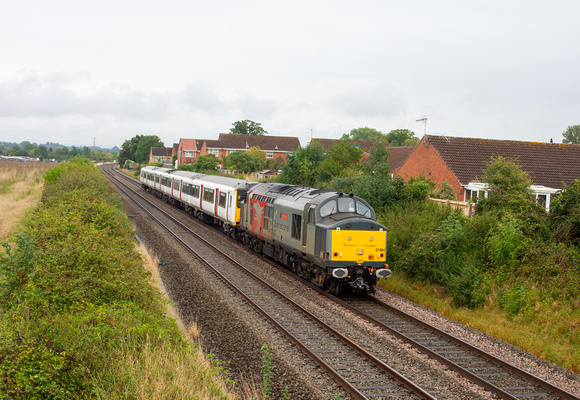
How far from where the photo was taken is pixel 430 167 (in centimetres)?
2664

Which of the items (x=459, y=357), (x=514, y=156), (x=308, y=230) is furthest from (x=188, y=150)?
(x=459, y=357)

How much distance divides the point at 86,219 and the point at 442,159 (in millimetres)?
18358

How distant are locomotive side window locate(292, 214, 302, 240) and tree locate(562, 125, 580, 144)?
8603cm

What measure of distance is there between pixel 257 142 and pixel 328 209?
78.8 meters

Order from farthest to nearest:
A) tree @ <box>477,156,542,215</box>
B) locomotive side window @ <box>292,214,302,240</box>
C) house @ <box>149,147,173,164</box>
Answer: house @ <box>149,147,173,164</box> → tree @ <box>477,156,542,215</box> → locomotive side window @ <box>292,214,302,240</box>

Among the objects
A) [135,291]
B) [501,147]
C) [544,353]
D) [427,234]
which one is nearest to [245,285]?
[135,291]

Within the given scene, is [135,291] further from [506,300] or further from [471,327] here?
[506,300]

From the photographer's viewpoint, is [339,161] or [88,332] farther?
[339,161]

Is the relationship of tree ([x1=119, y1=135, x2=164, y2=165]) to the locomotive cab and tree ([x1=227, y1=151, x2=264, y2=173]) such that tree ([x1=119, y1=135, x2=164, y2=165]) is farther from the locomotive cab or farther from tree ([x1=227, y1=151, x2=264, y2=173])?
the locomotive cab

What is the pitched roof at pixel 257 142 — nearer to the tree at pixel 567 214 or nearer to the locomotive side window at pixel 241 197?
the locomotive side window at pixel 241 197

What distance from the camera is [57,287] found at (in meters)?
A: 8.50

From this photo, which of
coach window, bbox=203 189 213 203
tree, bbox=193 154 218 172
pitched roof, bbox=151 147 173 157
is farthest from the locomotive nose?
pitched roof, bbox=151 147 173 157

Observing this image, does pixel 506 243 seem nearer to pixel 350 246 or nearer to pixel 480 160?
pixel 350 246

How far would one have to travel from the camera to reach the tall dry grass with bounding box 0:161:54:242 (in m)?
22.6
